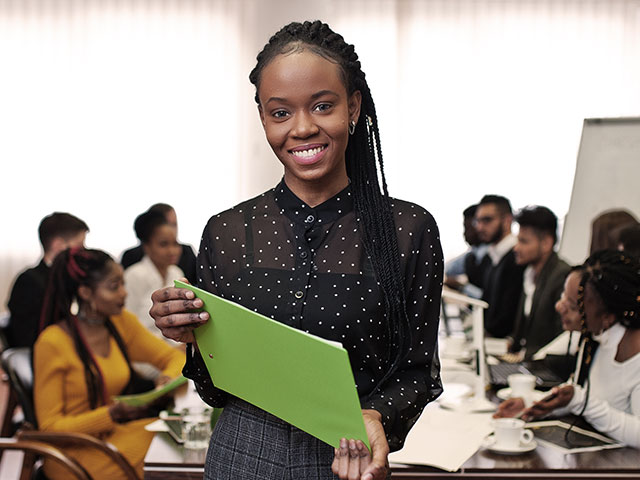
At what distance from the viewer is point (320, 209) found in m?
1.40

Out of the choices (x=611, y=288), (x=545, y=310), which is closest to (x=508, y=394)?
(x=611, y=288)

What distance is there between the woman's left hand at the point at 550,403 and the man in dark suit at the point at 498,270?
7.07 ft

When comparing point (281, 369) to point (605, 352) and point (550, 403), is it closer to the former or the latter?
point (550, 403)

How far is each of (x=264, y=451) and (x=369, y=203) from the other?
454mm

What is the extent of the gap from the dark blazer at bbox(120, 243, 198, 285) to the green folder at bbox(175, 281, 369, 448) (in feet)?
11.7

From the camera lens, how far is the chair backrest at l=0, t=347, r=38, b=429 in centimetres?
Result: 278

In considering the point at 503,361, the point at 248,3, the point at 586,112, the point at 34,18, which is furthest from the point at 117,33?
the point at 503,361

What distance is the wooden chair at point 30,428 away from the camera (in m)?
2.54

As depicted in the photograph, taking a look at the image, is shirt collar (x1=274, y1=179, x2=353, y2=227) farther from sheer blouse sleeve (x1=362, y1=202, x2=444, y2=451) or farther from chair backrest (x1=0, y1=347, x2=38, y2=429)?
chair backrest (x1=0, y1=347, x2=38, y2=429)

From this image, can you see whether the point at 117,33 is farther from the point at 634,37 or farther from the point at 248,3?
the point at 634,37

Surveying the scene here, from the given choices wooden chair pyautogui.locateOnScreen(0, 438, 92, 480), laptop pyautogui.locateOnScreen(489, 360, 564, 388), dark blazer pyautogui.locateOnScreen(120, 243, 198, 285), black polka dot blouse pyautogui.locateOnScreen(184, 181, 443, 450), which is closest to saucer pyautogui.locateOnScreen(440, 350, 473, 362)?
laptop pyautogui.locateOnScreen(489, 360, 564, 388)

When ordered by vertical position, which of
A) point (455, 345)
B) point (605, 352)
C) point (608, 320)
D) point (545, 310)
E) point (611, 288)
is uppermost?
point (611, 288)

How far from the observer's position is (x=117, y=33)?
7.09 meters

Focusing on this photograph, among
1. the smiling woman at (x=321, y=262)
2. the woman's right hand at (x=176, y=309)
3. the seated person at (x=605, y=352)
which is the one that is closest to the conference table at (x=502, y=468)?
the seated person at (x=605, y=352)
